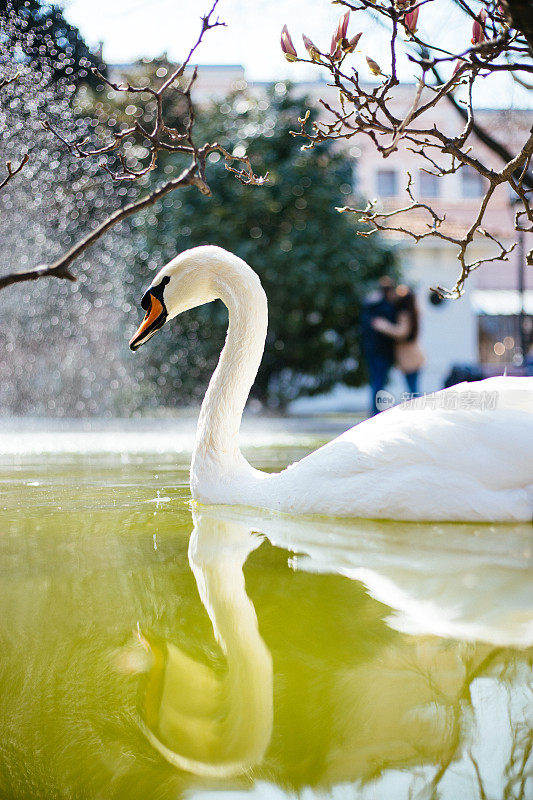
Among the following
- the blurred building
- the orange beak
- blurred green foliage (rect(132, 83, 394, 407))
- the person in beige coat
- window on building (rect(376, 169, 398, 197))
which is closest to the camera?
the orange beak

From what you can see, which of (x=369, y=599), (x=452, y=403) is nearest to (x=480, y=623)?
(x=369, y=599)

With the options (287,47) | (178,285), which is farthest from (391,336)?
(287,47)

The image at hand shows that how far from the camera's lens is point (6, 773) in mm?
1133

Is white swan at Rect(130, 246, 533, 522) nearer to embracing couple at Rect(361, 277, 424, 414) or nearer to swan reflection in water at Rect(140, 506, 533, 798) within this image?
swan reflection in water at Rect(140, 506, 533, 798)

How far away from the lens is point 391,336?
976cm

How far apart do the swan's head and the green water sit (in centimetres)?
125

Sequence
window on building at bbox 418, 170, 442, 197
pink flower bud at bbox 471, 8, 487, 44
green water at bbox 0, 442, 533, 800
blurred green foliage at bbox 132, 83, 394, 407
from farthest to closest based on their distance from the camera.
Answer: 1. window on building at bbox 418, 170, 442, 197
2. blurred green foliage at bbox 132, 83, 394, 407
3. pink flower bud at bbox 471, 8, 487, 44
4. green water at bbox 0, 442, 533, 800

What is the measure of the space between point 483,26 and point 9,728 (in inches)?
80.3

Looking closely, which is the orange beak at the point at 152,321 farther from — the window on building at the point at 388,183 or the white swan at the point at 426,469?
the window on building at the point at 388,183

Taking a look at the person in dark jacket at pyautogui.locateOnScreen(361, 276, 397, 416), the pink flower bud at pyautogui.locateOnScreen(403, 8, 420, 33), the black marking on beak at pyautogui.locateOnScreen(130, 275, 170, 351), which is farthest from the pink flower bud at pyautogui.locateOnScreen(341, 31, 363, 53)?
the person in dark jacket at pyautogui.locateOnScreen(361, 276, 397, 416)

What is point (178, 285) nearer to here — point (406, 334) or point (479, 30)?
point (479, 30)

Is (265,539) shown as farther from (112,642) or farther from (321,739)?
(321,739)

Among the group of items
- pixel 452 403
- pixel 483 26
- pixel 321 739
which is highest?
pixel 483 26

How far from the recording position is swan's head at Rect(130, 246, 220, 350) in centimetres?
367
